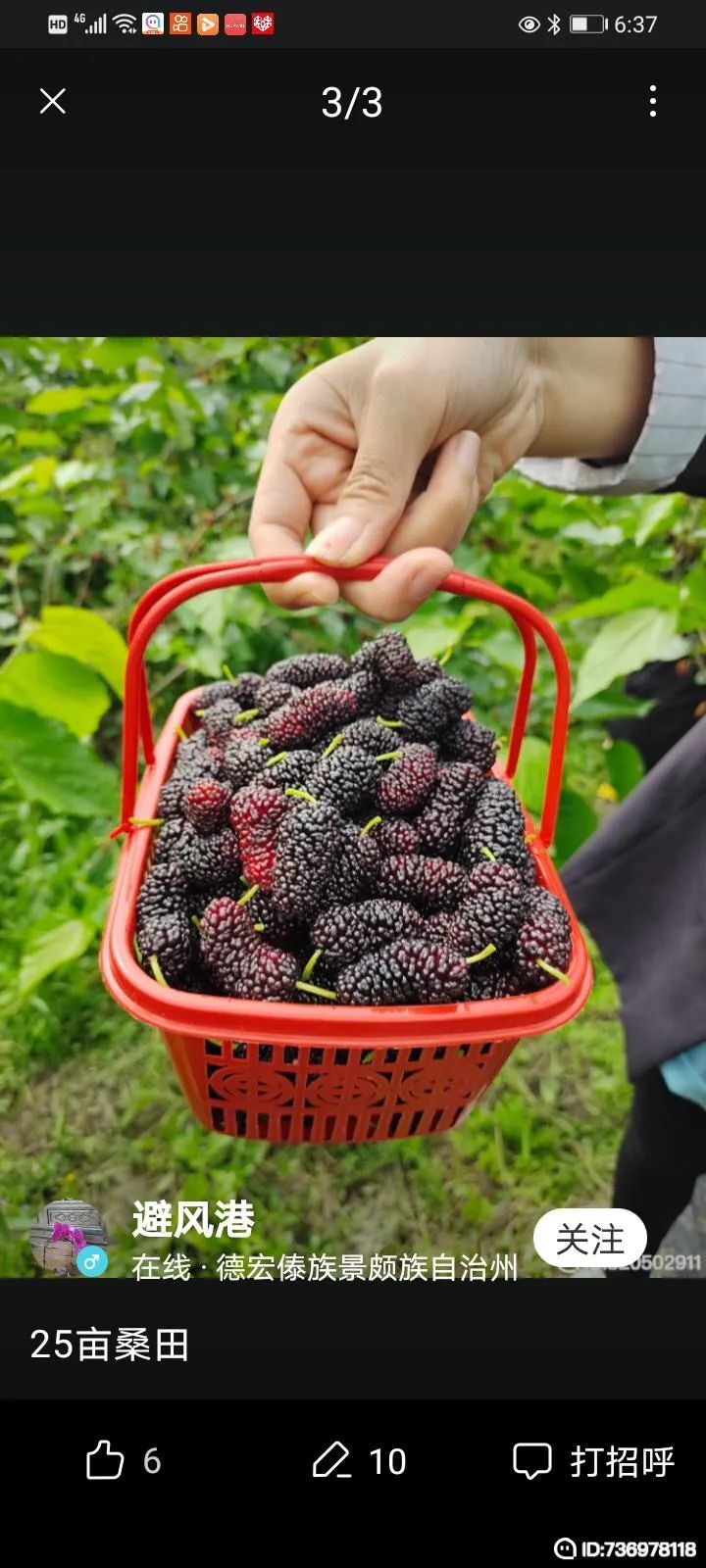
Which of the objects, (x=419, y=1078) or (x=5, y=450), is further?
(x=5, y=450)

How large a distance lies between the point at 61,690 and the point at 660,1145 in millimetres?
664

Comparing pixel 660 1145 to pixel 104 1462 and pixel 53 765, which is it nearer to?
pixel 104 1462

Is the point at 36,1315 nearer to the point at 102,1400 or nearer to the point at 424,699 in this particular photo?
the point at 102,1400

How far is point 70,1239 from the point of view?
57 centimetres

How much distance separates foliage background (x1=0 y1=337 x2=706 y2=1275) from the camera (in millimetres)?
792

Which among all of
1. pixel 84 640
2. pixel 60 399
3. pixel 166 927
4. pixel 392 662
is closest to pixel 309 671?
pixel 392 662

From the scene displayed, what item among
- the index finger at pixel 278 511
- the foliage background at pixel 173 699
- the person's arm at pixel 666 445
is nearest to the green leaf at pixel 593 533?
the foliage background at pixel 173 699

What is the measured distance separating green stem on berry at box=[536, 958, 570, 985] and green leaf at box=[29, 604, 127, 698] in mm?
446

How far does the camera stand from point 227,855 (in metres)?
0.70

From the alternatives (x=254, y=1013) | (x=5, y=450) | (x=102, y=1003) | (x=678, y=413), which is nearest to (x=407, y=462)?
(x=678, y=413)

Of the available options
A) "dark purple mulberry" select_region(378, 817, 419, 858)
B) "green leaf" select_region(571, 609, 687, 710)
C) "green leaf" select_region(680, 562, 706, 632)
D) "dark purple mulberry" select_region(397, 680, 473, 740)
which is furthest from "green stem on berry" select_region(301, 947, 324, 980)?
"green leaf" select_region(680, 562, 706, 632)

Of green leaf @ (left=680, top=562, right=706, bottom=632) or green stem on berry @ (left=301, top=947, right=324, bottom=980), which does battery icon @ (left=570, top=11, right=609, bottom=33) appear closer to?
green leaf @ (left=680, top=562, right=706, bottom=632)

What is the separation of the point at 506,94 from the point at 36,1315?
0.74 meters

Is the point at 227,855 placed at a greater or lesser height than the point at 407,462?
lesser
